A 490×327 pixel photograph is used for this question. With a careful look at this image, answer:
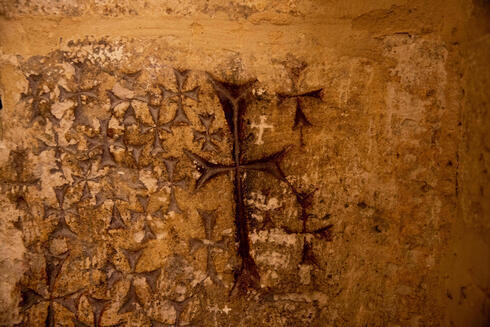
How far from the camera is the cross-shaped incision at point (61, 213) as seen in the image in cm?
138

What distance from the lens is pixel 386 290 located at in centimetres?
141

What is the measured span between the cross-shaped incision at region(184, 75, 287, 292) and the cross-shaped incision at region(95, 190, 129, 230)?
37 cm

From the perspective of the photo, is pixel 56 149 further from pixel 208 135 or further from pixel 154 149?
pixel 208 135

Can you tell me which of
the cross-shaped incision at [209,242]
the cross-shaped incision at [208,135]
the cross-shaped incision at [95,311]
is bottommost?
the cross-shaped incision at [95,311]

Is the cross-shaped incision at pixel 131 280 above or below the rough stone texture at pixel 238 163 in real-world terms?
below

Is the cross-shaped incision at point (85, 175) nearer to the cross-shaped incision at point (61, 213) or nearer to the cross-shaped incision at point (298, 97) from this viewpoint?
the cross-shaped incision at point (61, 213)

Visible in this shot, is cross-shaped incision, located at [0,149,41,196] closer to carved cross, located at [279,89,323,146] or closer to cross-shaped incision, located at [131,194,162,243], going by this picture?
cross-shaped incision, located at [131,194,162,243]

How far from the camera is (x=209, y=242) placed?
55.3 inches

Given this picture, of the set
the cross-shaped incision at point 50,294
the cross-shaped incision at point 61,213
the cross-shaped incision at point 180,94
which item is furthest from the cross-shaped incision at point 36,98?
A: the cross-shaped incision at point 50,294

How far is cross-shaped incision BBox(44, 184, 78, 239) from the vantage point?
1.38 metres

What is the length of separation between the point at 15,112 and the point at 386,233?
180 centimetres

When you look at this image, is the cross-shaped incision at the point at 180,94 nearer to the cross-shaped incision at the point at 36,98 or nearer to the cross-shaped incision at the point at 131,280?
the cross-shaped incision at the point at 36,98

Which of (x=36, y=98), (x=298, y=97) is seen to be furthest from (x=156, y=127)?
(x=298, y=97)

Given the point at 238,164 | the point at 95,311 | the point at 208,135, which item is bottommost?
the point at 95,311
